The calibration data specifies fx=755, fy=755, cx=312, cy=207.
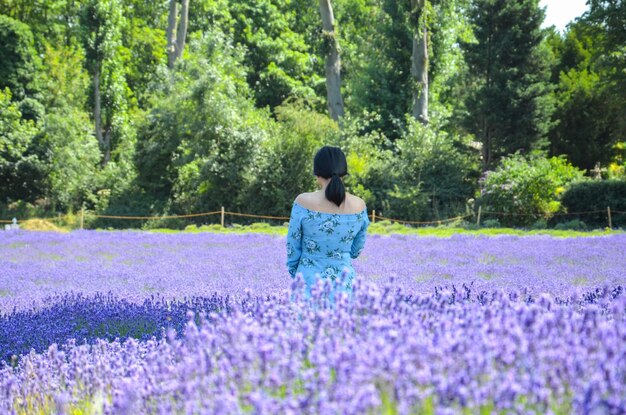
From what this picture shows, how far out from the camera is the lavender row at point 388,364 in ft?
7.39

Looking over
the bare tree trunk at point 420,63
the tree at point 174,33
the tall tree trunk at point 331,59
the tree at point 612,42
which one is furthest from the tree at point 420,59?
the tree at point 174,33

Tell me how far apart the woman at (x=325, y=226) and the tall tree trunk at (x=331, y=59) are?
864 inches

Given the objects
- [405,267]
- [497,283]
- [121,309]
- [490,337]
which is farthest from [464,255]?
[490,337]

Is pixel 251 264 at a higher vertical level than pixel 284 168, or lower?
lower

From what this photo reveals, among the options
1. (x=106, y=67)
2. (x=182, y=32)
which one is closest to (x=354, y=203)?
(x=182, y=32)

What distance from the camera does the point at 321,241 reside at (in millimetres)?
4766

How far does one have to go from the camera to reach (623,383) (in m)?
2.47

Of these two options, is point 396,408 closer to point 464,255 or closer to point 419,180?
point 464,255

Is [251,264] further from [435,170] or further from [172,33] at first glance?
[172,33]

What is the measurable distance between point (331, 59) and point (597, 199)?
10.2m

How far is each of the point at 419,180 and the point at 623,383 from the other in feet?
74.0

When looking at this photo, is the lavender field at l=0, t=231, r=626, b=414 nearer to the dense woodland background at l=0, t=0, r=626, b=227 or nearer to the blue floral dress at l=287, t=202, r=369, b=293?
the blue floral dress at l=287, t=202, r=369, b=293

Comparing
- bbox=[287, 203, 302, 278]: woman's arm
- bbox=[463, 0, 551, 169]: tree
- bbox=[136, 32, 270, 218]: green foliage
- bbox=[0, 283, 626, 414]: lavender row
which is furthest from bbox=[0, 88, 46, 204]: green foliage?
bbox=[0, 283, 626, 414]: lavender row

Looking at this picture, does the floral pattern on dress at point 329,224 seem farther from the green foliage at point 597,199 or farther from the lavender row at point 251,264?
the green foliage at point 597,199
